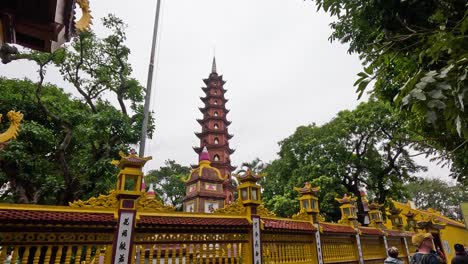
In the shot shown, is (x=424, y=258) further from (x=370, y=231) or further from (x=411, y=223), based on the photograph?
(x=411, y=223)

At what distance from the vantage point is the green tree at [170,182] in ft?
121

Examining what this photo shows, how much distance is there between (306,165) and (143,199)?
49.9 ft

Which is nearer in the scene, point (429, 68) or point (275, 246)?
point (429, 68)

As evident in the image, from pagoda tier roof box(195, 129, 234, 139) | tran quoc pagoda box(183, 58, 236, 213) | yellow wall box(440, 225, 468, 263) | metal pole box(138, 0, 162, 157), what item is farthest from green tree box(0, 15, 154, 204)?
yellow wall box(440, 225, 468, 263)

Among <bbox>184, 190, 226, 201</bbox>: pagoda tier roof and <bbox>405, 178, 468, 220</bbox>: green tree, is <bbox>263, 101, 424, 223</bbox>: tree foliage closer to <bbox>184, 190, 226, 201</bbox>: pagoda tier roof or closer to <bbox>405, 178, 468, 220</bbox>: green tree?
<bbox>184, 190, 226, 201</bbox>: pagoda tier roof

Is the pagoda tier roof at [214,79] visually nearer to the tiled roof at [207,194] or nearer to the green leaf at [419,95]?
the tiled roof at [207,194]

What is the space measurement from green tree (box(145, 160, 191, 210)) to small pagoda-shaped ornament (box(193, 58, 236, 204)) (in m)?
8.91

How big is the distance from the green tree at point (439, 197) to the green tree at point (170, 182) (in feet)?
93.3

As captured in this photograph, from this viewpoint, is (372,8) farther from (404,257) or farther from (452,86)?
(404,257)

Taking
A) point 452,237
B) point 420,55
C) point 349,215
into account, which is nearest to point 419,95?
point 420,55

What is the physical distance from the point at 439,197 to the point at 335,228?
35.5 metres

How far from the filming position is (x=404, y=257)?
14430mm

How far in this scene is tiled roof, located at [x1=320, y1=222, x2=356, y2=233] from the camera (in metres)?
9.19

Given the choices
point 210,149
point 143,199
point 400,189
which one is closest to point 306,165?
point 400,189
